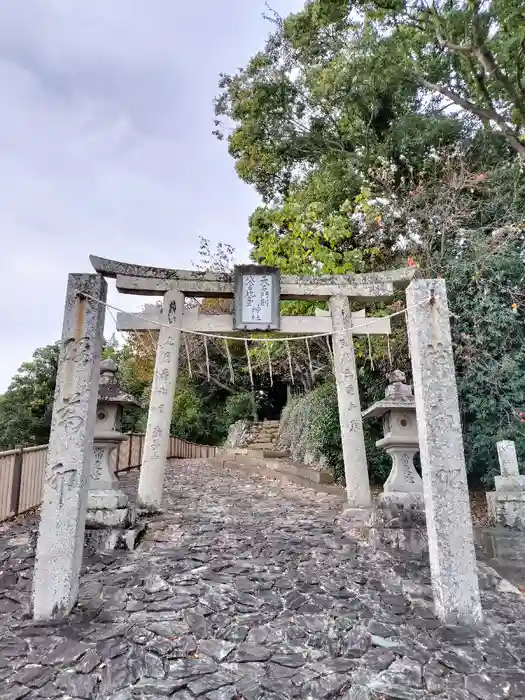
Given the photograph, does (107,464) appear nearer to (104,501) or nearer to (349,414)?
(104,501)

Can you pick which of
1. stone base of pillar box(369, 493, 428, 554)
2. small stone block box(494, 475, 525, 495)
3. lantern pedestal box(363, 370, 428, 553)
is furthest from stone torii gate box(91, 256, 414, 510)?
small stone block box(494, 475, 525, 495)

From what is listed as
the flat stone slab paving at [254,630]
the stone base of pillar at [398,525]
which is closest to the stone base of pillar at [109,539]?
the flat stone slab paving at [254,630]

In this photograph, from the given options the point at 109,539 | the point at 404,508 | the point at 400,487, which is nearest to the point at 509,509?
the point at 400,487

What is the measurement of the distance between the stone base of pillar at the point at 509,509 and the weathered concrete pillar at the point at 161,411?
6.15 meters

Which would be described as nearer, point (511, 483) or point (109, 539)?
point (109, 539)

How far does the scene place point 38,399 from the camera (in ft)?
66.6

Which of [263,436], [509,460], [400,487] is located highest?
[263,436]

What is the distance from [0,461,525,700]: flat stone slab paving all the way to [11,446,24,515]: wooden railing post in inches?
43.9

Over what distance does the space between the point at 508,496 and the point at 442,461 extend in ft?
15.8

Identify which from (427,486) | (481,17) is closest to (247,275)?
(427,486)

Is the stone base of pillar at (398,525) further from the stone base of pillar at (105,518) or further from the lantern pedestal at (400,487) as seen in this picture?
the stone base of pillar at (105,518)

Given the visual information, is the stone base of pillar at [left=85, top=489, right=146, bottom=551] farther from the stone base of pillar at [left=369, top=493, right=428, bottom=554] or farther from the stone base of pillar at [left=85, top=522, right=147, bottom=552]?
the stone base of pillar at [left=369, top=493, right=428, bottom=554]

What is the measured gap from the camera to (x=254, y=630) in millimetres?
3961

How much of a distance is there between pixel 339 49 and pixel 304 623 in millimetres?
16098
